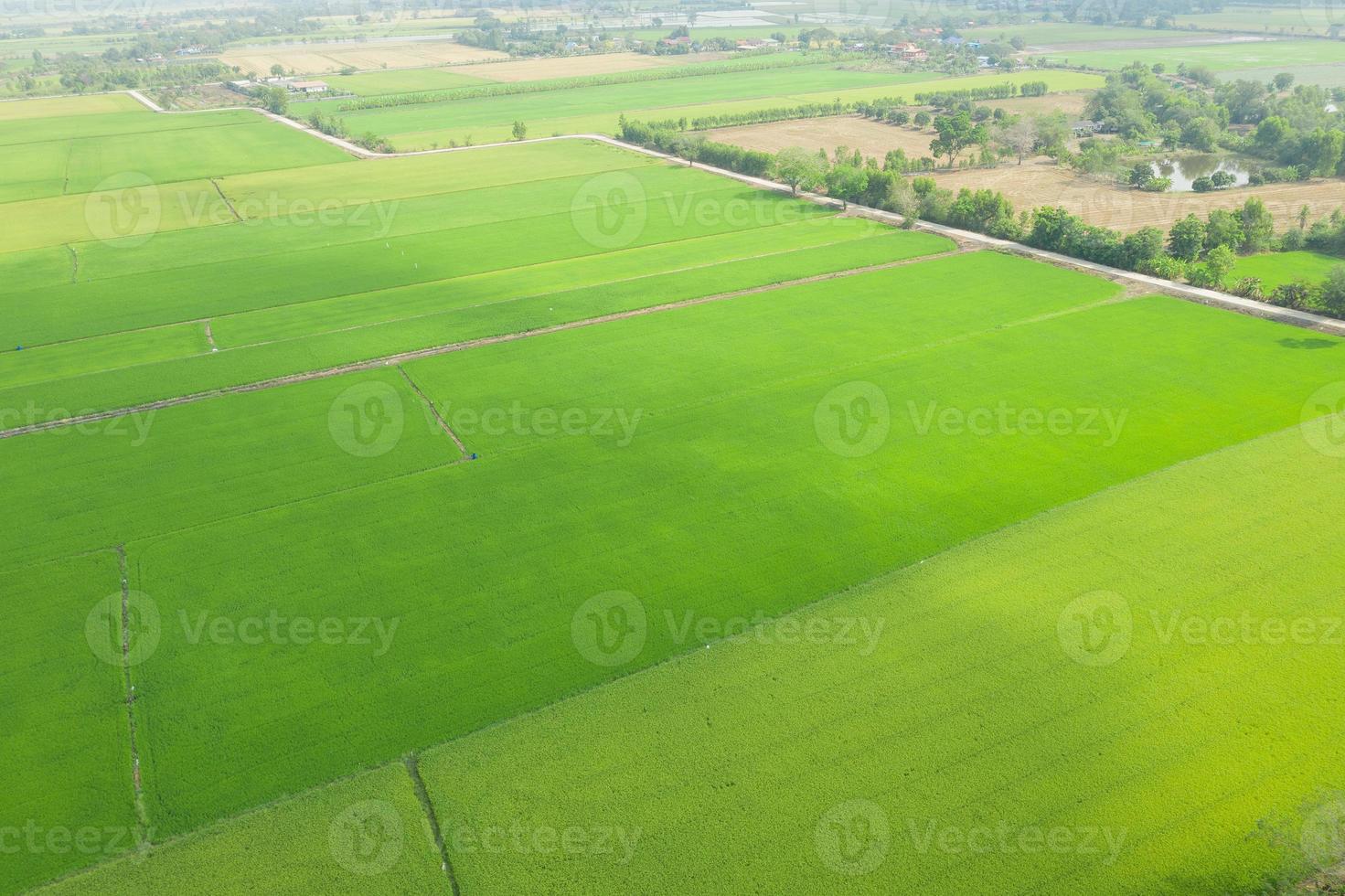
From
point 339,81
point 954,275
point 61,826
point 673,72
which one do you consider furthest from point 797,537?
point 339,81

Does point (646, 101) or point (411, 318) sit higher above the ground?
point (646, 101)

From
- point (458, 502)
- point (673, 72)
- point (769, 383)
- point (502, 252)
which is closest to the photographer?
point (458, 502)

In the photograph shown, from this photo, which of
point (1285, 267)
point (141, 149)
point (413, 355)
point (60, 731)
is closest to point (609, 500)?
point (60, 731)

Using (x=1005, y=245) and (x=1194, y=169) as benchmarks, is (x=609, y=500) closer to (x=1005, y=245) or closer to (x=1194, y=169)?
(x=1005, y=245)

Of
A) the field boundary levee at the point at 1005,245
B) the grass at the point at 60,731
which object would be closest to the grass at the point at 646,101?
the field boundary levee at the point at 1005,245

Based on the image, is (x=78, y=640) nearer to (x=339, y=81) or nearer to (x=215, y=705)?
(x=215, y=705)

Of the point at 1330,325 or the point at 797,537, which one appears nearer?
the point at 797,537

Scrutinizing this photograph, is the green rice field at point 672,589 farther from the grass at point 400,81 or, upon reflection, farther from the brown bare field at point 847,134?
the grass at point 400,81
